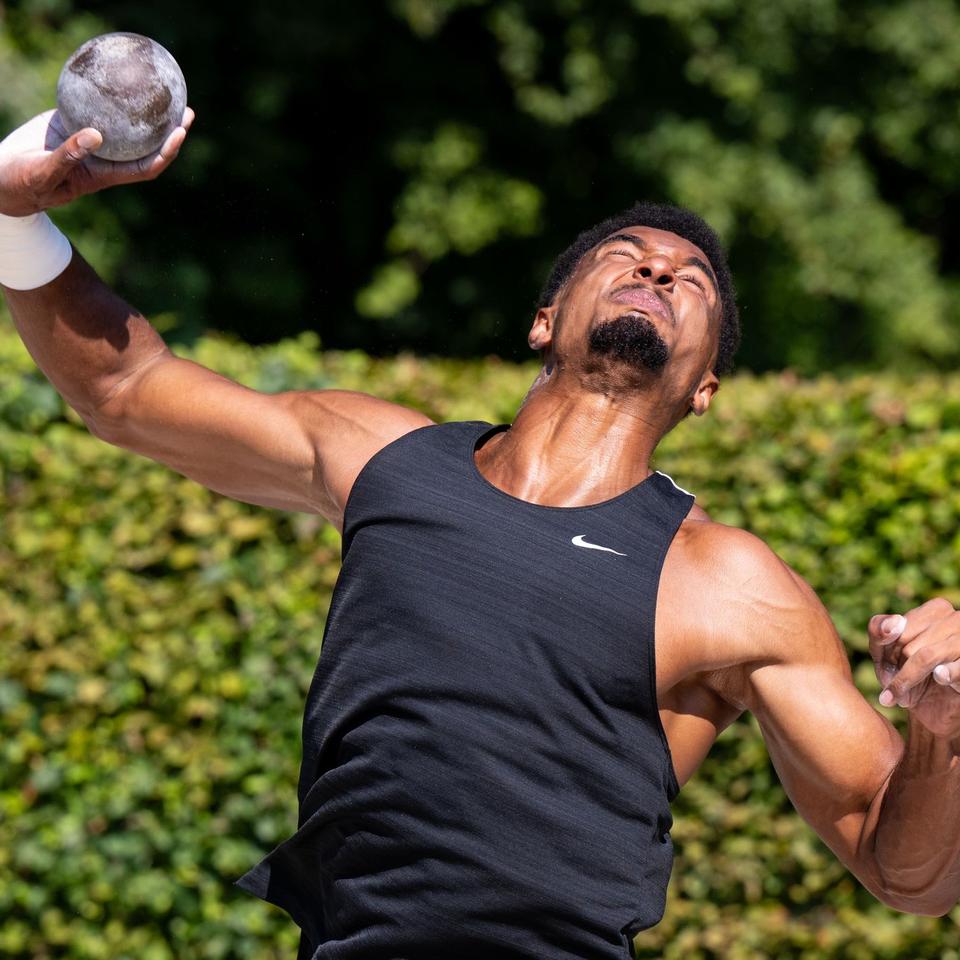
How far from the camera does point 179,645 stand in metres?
4.51

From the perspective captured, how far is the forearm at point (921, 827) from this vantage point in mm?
2111

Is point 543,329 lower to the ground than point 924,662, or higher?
lower

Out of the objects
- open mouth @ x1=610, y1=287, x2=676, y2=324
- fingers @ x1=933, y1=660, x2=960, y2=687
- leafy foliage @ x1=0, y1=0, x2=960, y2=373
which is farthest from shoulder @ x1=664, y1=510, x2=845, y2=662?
leafy foliage @ x1=0, y1=0, x2=960, y2=373

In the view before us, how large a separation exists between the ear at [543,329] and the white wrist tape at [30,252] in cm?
88

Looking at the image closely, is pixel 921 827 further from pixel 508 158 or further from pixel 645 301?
pixel 508 158

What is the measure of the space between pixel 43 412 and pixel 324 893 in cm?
267

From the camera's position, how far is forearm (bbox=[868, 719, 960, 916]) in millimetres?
2111

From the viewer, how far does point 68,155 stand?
94.7 inches

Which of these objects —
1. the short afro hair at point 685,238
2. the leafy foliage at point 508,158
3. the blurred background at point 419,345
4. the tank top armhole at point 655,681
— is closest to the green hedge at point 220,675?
the blurred background at point 419,345

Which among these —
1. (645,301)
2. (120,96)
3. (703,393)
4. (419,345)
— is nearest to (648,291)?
(645,301)

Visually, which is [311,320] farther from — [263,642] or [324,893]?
[324,893]

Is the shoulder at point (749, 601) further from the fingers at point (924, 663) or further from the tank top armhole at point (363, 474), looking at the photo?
the tank top armhole at point (363, 474)

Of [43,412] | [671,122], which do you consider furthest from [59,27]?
[43,412]

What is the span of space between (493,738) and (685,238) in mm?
1161
